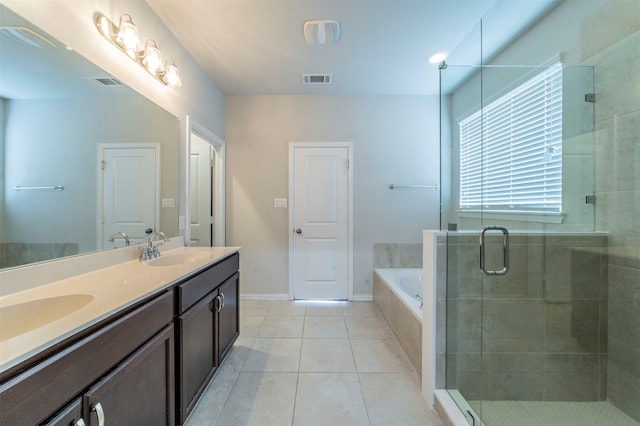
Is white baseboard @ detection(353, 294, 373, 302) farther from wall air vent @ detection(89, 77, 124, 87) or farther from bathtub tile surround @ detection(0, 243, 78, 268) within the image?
wall air vent @ detection(89, 77, 124, 87)

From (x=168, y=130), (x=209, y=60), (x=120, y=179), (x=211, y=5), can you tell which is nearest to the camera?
(x=120, y=179)

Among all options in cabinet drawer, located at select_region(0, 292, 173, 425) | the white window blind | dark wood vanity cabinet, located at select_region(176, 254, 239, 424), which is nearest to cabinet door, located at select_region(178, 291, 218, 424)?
dark wood vanity cabinet, located at select_region(176, 254, 239, 424)

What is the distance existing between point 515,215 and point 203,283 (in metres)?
2.00

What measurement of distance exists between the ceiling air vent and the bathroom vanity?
6.93ft

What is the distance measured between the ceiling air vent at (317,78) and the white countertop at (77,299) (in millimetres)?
2182

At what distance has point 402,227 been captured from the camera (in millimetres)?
3174

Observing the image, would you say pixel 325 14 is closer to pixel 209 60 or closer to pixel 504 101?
pixel 209 60

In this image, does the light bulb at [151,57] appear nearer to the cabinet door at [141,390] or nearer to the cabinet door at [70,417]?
the cabinet door at [141,390]

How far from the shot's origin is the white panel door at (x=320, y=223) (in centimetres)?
315

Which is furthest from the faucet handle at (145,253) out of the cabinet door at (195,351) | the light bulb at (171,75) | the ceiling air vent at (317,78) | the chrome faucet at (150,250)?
the ceiling air vent at (317,78)

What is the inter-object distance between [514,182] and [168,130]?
2.55 m

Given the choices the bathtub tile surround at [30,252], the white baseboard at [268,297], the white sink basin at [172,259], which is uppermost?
the bathtub tile surround at [30,252]

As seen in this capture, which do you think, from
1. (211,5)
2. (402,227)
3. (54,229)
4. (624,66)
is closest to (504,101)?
(624,66)

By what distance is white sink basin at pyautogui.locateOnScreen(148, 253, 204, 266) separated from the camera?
167 centimetres
